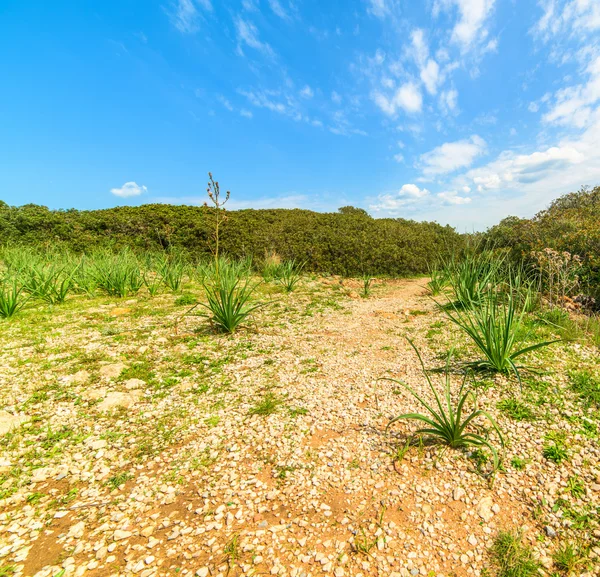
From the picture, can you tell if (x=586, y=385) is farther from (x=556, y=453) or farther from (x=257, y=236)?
(x=257, y=236)

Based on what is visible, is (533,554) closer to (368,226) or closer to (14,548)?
(14,548)

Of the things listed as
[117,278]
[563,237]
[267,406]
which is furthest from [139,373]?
[563,237]

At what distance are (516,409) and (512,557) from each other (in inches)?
60.6

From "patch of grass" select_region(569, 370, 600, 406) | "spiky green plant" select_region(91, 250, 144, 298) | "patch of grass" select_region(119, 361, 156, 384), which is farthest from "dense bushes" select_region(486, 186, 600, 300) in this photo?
"spiky green plant" select_region(91, 250, 144, 298)

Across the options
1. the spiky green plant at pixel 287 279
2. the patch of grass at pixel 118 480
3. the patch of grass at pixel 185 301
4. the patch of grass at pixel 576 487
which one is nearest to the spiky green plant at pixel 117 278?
the patch of grass at pixel 185 301

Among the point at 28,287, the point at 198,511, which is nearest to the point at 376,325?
Result: the point at 198,511

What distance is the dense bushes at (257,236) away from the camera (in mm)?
12133

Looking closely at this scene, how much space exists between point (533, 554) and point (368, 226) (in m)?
13.0

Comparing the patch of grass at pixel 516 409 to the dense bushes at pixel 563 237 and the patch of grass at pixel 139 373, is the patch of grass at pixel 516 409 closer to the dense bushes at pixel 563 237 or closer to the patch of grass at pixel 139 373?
the dense bushes at pixel 563 237

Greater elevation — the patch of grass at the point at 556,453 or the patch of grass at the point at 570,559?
the patch of grass at the point at 556,453

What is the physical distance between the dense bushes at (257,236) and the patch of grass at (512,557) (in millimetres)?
10291

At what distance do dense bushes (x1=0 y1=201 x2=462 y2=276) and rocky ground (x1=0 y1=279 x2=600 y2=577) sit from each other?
771cm

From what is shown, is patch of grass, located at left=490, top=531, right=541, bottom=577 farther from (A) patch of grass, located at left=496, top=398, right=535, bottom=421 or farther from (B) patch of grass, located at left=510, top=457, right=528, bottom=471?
(A) patch of grass, located at left=496, top=398, right=535, bottom=421

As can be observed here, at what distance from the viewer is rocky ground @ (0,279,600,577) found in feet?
6.38
